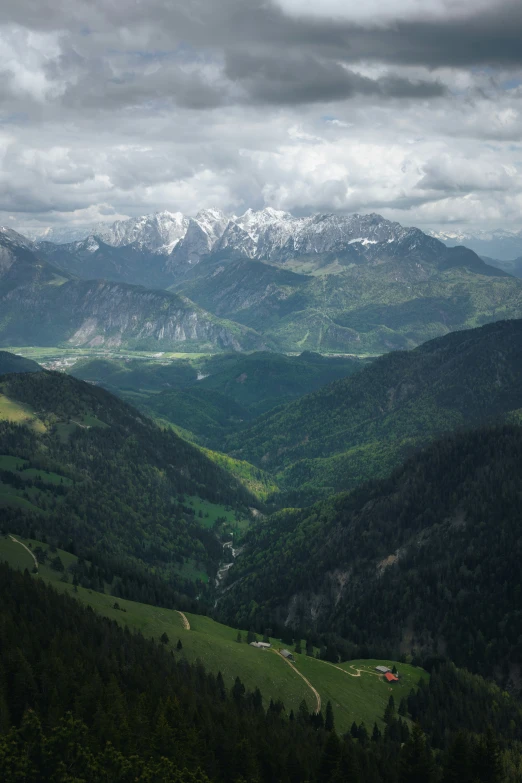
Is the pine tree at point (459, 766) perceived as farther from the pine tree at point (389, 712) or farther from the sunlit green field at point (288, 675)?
the pine tree at point (389, 712)

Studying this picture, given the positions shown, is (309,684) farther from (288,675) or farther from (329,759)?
(329,759)

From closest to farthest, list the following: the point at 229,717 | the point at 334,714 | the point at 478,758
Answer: the point at 478,758 < the point at 229,717 < the point at 334,714

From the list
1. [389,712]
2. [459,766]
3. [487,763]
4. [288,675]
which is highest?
[487,763]

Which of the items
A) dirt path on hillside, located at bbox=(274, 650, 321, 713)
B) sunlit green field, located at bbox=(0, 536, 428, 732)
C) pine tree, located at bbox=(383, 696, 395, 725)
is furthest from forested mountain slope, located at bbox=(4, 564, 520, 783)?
dirt path on hillside, located at bbox=(274, 650, 321, 713)

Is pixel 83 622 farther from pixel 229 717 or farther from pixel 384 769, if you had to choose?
pixel 384 769

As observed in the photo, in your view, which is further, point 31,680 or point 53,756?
point 31,680

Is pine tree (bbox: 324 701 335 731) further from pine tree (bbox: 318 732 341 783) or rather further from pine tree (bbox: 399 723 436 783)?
pine tree (bbox: 318 732 341 783)

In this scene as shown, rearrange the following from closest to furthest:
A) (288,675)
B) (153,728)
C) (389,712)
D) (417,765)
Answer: (417,765), (153,728), (389,712), (288,675)

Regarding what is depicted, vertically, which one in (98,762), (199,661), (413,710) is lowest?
(413,710)

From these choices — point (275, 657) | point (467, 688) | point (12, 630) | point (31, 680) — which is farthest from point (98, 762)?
point (467, 688)

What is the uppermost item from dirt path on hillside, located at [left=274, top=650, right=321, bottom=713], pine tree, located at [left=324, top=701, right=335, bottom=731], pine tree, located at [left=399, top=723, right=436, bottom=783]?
pine tree, located at [left=399, top=723, right=436, bottom=783]

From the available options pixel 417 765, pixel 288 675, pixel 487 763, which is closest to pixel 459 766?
pixel 487 763
